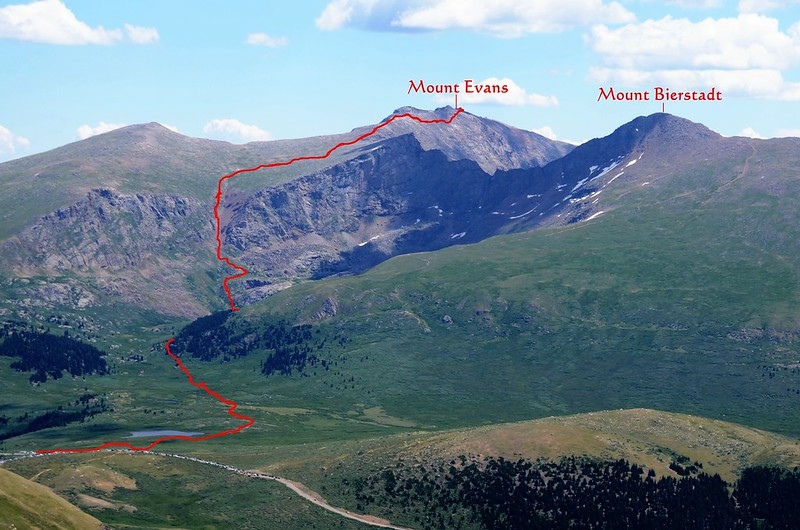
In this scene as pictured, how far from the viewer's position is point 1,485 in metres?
200

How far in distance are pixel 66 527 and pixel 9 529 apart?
15.1 meters

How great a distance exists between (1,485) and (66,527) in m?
14.8

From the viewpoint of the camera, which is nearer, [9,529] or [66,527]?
[9,529]

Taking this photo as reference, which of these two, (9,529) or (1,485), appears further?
(1,485)

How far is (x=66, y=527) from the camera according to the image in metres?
197

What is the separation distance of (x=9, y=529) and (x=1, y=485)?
59.6 feet

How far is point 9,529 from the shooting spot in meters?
183
